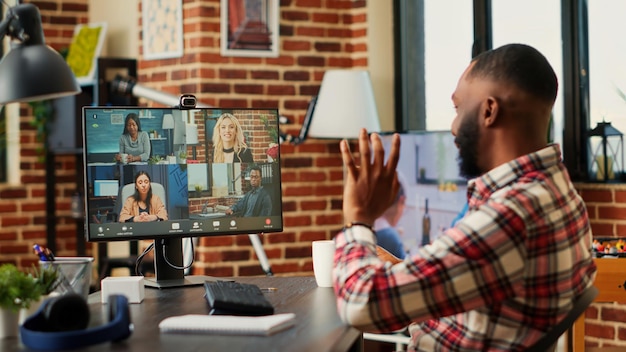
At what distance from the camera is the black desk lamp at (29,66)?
2625 mm

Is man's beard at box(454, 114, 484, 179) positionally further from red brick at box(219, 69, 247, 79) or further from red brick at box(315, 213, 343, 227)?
red brick at box(315, 213, 343, 227)

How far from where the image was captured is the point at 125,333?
1.84 meters

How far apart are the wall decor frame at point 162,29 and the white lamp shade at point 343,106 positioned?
2.59ft

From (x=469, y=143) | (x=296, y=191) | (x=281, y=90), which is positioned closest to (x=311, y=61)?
(x=281, y=90)

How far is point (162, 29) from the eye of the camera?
5.11m

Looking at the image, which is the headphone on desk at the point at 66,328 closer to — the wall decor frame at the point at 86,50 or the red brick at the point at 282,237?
the red brick at the point at 282,237

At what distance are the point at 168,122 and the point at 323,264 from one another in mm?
565

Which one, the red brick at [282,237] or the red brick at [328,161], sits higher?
the red brick at [328,161]

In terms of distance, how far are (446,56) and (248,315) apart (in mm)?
3268

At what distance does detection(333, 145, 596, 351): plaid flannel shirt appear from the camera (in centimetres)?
167

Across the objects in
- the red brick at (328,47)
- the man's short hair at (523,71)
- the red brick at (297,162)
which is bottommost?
the red brick at (297,162)

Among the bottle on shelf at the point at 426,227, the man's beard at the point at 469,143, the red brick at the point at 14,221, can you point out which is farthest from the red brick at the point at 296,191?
the man's beard at the point at 469,143

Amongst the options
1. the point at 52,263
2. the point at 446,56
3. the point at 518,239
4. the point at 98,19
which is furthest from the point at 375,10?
the point at 518,239

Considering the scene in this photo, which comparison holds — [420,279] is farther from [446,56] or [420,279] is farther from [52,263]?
[446,56]
